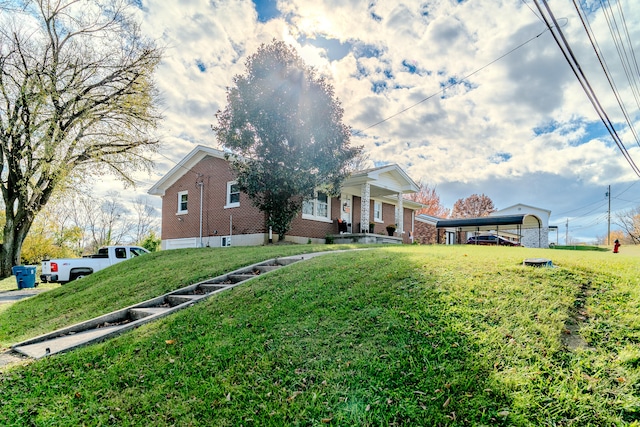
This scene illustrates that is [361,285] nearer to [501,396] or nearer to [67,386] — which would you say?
[501,396]

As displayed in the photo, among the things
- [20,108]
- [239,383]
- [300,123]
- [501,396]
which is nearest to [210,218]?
[300,123]

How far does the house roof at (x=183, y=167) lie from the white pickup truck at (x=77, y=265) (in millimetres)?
5779

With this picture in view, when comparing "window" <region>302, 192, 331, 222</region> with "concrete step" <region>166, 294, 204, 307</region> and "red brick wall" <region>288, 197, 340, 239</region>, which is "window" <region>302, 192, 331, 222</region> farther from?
"concrete step" <region>166, 294, 204, 307</region>

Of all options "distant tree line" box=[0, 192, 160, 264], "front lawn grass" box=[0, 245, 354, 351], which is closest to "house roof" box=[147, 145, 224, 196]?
"distant tree line" box=[0, 192, 160, 264]

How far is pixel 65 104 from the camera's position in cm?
1647

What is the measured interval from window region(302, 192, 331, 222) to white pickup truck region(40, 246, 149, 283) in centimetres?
848

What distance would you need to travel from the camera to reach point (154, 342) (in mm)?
4703

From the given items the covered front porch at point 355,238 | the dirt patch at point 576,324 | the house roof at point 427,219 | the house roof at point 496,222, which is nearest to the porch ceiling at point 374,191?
the covered front porch at point 355,238

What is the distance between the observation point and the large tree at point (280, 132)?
46.9 feet

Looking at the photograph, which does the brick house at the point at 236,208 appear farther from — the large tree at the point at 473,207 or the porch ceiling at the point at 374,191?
the large tree at the point at 473,207

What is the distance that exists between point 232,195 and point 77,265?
7.11m

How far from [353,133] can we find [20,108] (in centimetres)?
1580

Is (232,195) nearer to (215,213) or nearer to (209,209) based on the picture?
(215,213)

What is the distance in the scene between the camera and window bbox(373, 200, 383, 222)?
2262cm
